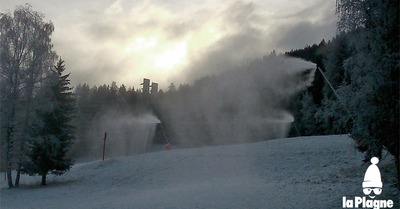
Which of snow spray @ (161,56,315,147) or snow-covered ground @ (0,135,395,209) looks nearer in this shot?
snow-covered ground @ (0,135,395,209)

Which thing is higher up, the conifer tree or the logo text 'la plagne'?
the conifer tree

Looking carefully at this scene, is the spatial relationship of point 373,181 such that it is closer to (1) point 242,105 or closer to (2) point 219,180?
(2) point 219,180

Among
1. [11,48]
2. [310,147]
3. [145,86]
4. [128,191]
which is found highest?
[145,86]

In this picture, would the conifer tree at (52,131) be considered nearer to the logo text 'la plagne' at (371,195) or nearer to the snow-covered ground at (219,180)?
the snow-covered ground at (219,180)

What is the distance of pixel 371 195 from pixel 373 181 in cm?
55

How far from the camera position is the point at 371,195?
509 inches

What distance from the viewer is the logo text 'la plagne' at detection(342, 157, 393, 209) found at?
11.7 meters

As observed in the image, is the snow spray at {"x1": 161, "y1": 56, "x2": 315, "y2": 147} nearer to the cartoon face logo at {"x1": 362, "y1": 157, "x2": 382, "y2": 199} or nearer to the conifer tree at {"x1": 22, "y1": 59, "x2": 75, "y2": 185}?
the conifer tree at {"x1": 22, "y1": 59, "x2": 75, "y2": 185}

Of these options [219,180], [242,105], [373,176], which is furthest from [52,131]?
[242,105]

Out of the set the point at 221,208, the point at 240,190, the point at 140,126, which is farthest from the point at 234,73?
the point at 221,208

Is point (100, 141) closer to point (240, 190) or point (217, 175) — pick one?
point (217, 175)

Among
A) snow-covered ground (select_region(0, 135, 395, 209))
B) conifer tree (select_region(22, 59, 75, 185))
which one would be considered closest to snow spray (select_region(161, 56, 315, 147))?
snow-covered ground (select_region(0, 135, 395, 209))

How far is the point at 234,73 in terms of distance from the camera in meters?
52.5

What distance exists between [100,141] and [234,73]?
32836mm
